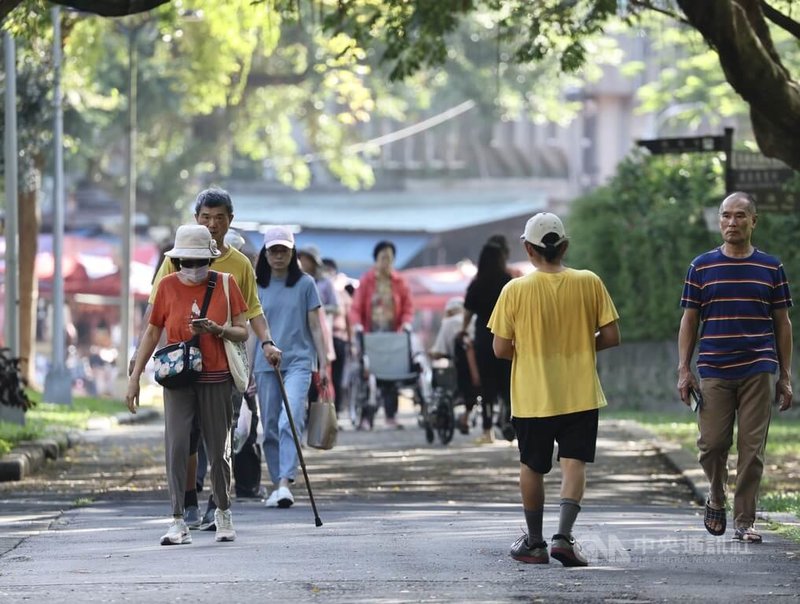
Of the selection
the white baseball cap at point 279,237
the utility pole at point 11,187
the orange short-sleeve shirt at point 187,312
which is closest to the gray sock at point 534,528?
the orange short-sleeve shirt at point 187,312

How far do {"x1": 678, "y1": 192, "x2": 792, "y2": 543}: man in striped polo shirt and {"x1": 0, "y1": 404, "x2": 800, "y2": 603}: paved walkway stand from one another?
14.3 inches

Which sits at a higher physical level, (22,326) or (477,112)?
(477,112)

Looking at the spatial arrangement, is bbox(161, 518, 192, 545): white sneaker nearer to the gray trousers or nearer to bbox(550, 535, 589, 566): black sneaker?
the gray trousers

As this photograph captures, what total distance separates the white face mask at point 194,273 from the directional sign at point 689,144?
970 cm

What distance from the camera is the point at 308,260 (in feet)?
65.1

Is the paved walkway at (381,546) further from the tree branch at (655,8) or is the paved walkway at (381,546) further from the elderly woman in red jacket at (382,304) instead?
the elderly woman in red jacket at (382,304)

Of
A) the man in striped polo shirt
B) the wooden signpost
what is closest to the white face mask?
the man in striped polo shirt

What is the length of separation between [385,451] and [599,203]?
30.3 feet

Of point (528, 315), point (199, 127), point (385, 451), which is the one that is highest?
point (199, 127)

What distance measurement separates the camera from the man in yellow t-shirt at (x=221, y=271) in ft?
37.1

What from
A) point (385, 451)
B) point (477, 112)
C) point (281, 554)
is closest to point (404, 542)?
A: point (281, 554)

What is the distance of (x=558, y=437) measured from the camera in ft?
32.7

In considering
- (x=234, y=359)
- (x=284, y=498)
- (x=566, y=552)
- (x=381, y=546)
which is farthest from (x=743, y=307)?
(x=284, y=498)

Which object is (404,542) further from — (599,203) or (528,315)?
(599,203)
